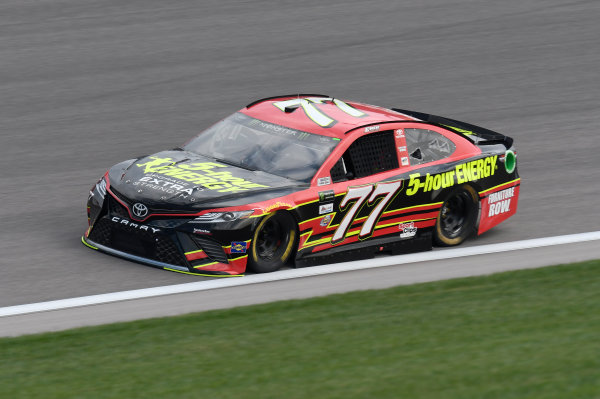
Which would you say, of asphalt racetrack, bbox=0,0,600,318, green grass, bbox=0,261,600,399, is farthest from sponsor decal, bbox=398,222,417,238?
green grass, bbox=0,261,600,399

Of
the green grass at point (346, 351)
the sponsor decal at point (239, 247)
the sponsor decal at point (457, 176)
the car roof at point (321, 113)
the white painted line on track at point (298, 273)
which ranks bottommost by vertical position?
the white painted line on track at point (298, 273)

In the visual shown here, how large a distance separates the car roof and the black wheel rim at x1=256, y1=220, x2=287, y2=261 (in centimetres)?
116

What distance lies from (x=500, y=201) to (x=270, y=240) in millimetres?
2913

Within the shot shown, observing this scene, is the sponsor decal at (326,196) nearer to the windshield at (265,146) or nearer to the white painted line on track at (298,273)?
the windshield at (265,146)

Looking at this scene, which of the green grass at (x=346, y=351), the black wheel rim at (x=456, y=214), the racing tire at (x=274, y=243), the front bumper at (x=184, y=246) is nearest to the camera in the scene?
the green grass at (x=346, y=351)

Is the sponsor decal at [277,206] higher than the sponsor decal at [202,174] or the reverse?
the reverse

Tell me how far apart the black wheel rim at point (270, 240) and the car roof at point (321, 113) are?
3.80 ft

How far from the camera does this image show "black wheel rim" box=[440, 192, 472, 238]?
35.5 feet

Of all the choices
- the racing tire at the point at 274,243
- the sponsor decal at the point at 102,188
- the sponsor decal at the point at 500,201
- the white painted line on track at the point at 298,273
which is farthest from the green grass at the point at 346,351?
the sponsor decal at the point at 500,201

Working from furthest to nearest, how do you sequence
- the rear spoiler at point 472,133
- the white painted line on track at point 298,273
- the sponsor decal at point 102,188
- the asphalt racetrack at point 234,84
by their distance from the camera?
1. the rear spoiler at point 472,133
2. the asphalt racetrack at point 234,84
3. the sponsor decal at point 102,188
4. the white painted line on track at point 298,273

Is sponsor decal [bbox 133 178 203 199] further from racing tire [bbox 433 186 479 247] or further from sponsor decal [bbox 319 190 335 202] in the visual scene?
racing tire [bbox 433 186 479 247]

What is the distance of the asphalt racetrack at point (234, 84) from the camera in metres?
11.0

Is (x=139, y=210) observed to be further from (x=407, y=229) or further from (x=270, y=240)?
(x=407, y=229)

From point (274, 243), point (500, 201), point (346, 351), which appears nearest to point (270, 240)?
point (274, 243)
